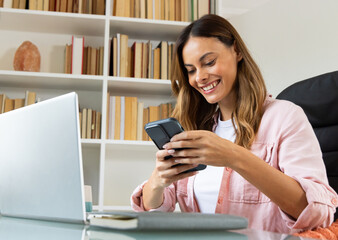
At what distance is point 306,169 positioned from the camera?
3.91 feet

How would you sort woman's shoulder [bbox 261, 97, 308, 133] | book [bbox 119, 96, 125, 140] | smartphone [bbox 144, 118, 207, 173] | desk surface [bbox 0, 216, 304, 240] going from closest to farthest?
1. desk surface [bbox 0, 216, 304, 240]
2. smartphone [bbox 144, 118, 207, 173]
3. woman's shoulder [bbox 261, 97, 308, 133]
4. book [bbox 119, 96, 125, 140]

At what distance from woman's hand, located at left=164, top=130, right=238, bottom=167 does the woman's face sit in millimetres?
489

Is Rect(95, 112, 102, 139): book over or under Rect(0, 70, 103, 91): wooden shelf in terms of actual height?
under

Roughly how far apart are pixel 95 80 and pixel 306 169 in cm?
162

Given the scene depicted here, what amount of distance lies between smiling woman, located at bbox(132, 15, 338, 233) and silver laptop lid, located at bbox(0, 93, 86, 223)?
1.12 ft

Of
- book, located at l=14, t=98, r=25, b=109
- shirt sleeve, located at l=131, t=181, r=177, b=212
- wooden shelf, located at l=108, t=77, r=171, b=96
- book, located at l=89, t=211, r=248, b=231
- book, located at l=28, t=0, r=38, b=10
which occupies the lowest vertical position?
shirt sleeve, located at l=131, t=181, r=177, b=212

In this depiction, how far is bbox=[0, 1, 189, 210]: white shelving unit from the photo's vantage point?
2.52 metres

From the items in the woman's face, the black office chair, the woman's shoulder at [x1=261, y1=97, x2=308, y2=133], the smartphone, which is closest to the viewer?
the smartphone

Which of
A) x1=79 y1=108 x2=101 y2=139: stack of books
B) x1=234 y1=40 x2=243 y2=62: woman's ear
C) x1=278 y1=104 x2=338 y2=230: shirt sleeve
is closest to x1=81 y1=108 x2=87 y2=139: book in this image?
x1=79 y1=108 x2=101 y2=139: stack of books

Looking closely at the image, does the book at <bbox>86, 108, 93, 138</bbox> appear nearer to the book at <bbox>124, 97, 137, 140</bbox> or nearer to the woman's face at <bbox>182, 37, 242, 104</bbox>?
the book at <bbox>124, 97, 137, 140</bbox>

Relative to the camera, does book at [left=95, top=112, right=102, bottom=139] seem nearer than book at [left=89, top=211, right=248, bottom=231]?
No

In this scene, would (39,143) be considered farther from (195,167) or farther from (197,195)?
(197,195)

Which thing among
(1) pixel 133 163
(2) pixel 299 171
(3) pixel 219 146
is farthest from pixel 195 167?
(1) pixel 133 163

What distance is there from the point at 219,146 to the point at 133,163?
1.80 m
